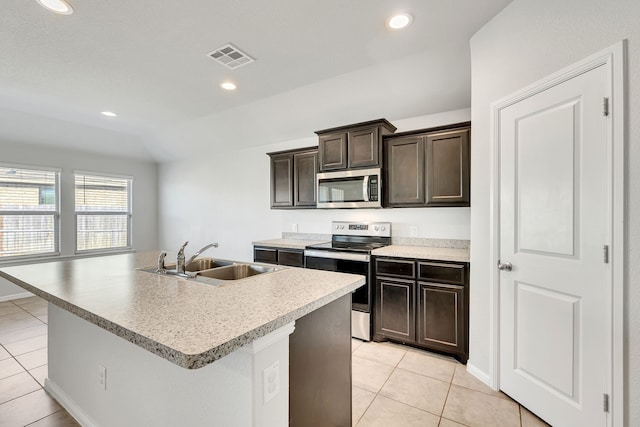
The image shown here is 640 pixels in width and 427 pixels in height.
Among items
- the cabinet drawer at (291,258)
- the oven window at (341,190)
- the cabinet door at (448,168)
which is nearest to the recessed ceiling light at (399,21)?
the cabinet door at (448,168)

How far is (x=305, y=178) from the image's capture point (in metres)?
3.87

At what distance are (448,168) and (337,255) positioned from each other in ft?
4.81

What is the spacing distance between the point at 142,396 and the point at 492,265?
2.37 m

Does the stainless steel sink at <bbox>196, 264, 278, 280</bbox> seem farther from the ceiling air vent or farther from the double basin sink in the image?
the ceiling air vent

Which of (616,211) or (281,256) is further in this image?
(281,256)

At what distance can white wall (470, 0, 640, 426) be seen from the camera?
1.37 metres

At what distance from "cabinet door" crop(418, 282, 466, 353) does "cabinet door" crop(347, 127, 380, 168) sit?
1.44 metres

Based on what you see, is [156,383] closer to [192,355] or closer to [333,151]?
[192,355]

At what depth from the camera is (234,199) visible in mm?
5102

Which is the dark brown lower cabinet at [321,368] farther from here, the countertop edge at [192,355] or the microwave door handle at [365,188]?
the microwave door handle at [365,188]

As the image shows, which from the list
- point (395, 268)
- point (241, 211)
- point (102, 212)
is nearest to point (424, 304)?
point (395, 268)

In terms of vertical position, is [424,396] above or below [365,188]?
below

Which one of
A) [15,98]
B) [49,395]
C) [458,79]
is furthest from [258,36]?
[15,98]

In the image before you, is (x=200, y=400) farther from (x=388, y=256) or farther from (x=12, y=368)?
(x=12, y=368)
